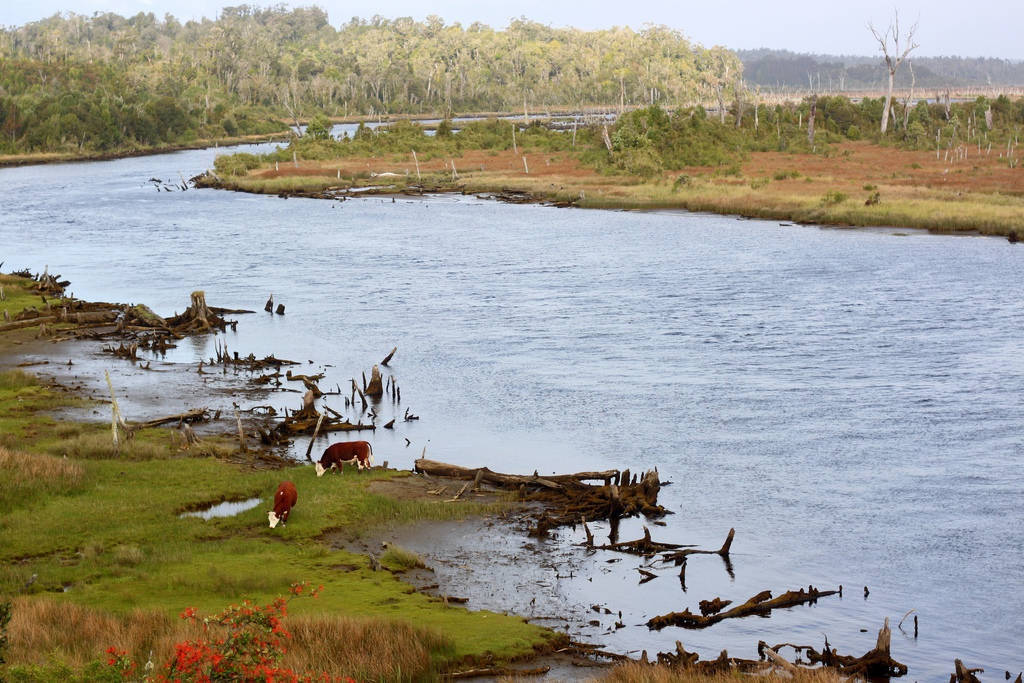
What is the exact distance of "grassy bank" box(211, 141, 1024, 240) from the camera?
6494cm

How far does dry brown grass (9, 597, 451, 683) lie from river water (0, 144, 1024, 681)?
363 centimetres

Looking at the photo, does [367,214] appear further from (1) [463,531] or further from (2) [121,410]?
(1) [463,531]

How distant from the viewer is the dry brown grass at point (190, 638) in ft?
40.8

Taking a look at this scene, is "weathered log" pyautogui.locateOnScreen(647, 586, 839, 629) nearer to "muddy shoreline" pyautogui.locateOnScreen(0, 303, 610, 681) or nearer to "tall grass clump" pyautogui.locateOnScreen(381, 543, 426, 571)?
"muddy shoreline" pyautogui.locateOnScreen(0, 303, 610, 681)

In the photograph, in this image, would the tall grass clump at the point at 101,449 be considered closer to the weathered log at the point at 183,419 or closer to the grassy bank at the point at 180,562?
the grassy bank at the point at 180,562

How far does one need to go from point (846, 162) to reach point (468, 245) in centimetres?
4721

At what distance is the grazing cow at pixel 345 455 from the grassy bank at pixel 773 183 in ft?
163

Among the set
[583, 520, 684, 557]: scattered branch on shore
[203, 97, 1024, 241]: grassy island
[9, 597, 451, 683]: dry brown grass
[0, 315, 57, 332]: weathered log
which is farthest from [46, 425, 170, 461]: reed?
[203, 97, 1024, 241]: grassy island

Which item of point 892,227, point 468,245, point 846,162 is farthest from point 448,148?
point 892,227

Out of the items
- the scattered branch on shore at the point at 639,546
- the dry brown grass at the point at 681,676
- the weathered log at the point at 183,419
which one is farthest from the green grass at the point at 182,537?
the scattered branch on shore at the point at 639,546

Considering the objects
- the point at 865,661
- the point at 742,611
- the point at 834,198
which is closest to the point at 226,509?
the point at 742,611

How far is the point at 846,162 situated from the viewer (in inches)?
3639

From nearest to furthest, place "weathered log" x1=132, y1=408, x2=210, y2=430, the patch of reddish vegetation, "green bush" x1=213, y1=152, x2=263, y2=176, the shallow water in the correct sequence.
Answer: the shallow water → "weathered log" x1=132, y1=408, x2=210, y2=430 → the patch of reddish vegetation → "green bush" x1=213, y1=152, x2=263, y2=176

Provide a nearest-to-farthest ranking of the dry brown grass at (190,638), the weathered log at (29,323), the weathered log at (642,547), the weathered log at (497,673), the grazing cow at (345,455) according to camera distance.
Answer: the dry brown grass at (190,638), the weathered log at (497,673), the weathered log at (642,547), the grazing cow at (345,455), the weathered log at (29,323)
